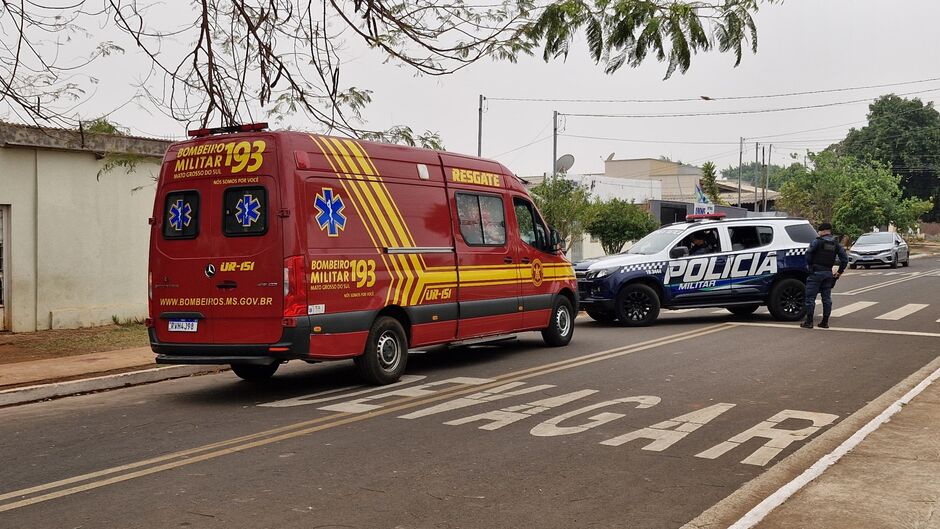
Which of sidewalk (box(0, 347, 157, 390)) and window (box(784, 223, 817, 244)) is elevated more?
window (box(784, 223, 817, 244))

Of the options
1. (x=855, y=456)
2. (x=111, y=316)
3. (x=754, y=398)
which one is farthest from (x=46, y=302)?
(x=855, y=456)

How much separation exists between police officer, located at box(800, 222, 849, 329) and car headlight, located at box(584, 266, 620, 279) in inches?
128

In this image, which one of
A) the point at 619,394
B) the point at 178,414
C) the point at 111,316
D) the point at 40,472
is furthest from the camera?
the point at 111,316

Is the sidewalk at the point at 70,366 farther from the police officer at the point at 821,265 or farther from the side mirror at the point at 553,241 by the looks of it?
the police officer at the point at 821,265

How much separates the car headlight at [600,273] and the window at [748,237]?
2350mm

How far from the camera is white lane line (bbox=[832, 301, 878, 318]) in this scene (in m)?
19.2

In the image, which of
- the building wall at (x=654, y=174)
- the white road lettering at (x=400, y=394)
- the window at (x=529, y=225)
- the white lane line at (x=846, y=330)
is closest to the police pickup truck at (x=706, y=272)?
the white lane line at (x=846, y=330)

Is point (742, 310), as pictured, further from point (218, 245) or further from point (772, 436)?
point (218, 245)

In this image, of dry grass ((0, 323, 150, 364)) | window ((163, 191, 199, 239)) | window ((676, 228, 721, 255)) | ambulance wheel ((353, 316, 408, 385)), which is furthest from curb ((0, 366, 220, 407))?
window ((676, 228, 721, 255))

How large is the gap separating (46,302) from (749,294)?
1205 centimetres

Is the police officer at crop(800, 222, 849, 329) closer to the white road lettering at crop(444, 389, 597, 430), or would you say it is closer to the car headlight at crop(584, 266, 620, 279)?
the car headlight at crop(584, 266, 620, 279)

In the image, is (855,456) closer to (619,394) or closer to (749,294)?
(619,394)

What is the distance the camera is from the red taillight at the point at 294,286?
909 centimetres

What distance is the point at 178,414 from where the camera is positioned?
865cm
